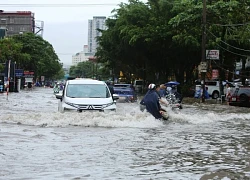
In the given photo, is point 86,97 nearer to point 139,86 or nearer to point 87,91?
point 87,91

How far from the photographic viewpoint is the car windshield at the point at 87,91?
1533 centimetres

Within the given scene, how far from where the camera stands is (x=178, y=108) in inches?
905

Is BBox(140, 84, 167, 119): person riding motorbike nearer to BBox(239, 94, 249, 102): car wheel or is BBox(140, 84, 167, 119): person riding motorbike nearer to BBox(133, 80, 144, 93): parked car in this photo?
BBox(239, 94, 249, 102): car wheel

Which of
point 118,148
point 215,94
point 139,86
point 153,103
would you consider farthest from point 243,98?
point 139,86

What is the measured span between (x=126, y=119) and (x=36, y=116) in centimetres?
310

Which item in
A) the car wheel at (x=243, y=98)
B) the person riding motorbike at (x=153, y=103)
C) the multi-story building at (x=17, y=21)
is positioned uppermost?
the multi-story building at (x=17, y=21)

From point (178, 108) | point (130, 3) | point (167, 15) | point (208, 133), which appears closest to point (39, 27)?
point (130, 3)

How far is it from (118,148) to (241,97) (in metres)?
20.7

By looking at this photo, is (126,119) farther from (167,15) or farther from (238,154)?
(167,15)

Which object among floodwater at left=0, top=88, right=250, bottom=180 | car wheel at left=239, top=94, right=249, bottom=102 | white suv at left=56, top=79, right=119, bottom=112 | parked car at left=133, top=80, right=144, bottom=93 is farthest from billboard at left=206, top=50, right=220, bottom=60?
parked car at left=133, top=80, right=144, bottom=93

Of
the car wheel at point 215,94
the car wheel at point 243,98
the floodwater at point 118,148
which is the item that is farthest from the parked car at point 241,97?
the car wheel at point 215,94

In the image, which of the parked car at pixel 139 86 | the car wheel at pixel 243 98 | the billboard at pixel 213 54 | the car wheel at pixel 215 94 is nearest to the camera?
the car wheel at pixel 243 98

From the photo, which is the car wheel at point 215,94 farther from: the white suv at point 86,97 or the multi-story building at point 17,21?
the multi-story building at point 17,21

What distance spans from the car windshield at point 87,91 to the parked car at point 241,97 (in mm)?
14945
